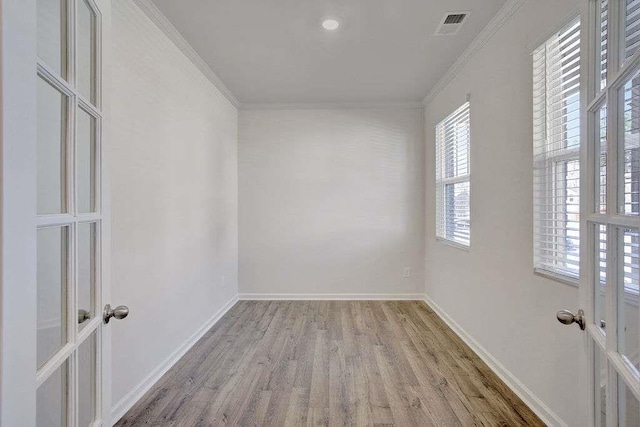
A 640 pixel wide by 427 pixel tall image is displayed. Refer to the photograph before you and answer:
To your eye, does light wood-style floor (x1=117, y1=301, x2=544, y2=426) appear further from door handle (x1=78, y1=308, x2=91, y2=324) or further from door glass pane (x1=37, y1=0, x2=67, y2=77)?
door glass pane (x1=37, y1=0, x2=67, y2=77)

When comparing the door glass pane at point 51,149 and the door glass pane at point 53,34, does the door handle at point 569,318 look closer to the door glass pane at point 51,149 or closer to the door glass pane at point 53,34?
the door glass pane at point 51,149

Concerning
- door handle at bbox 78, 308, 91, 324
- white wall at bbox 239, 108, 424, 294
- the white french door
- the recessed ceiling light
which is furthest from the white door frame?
white wall at bbox 239, 108, 424, 294

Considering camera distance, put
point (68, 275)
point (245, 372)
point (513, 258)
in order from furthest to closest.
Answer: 1. point (245, 372)
2. point (513, 258)
3. point (68, 275)

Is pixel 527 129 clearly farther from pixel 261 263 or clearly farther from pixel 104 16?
pixel 261 263

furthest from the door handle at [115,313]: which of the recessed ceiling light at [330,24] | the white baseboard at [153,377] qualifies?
the recessed ceiling light at [330,24]

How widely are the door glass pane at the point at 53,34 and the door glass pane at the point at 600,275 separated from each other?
1.46m

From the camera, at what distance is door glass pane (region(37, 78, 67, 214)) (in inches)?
28.1

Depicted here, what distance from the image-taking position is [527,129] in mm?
2059

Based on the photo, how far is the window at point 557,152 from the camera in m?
1.72

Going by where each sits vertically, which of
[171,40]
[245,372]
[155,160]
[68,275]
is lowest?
[245,372]

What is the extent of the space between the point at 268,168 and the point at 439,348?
9.41 feet

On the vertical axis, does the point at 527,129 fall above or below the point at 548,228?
above

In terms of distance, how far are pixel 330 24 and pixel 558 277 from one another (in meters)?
2.20

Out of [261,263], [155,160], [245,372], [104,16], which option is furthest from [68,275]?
[261,263]
